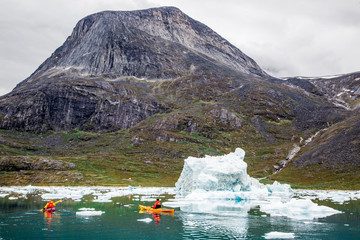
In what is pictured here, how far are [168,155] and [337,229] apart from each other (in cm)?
15152

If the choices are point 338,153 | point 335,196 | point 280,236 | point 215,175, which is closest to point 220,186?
point 215,175

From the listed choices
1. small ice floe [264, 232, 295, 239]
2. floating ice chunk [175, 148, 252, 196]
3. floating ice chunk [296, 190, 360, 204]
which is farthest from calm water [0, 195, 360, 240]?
floating ice chunk [175, 148, 252, 196]

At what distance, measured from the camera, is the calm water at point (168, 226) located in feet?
97.7

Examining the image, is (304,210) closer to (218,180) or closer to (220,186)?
(218,180)

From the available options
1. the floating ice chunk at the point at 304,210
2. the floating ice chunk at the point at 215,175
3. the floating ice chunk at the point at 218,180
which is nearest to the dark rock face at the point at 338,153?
the floating ice chunk at the point at 218,180

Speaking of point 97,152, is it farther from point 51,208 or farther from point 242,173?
point 51,208

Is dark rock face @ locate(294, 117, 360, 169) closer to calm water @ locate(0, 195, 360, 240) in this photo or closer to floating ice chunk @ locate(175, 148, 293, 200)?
floating ice chunk @ locate(175, 148, 293, 200)

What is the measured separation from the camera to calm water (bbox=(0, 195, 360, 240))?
2978cm

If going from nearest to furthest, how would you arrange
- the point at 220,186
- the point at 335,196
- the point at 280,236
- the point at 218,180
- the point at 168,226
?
the point at 280,236
the point at 168,226
the point at 335,196
the point at 218,180
the point at 220,186

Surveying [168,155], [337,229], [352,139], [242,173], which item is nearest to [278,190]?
[242,173]

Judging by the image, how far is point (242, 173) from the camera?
73.4m

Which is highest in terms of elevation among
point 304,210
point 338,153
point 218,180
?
point 338,153

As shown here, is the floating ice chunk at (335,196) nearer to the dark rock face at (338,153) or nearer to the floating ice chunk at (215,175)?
the floating ice chunk at (215,175)

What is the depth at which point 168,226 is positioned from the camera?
114 feet
